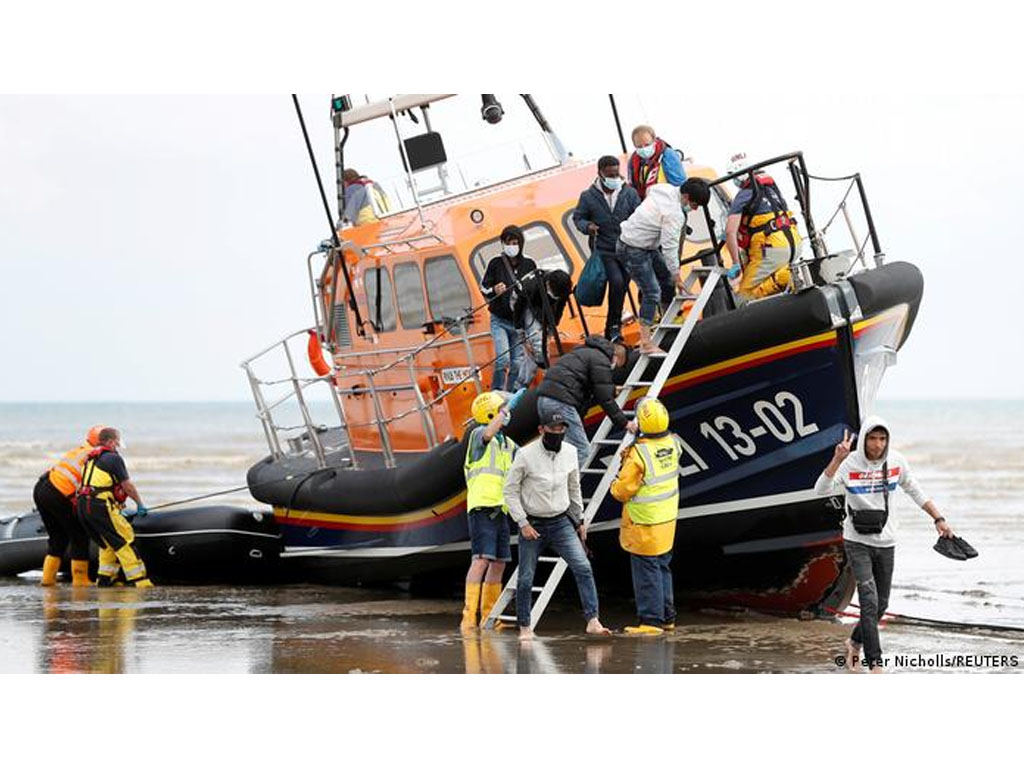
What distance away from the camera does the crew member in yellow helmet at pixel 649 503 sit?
28.2ft

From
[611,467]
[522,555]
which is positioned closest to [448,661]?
[522,555]

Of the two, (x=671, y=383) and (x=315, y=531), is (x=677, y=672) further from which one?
(x=315, y=531)

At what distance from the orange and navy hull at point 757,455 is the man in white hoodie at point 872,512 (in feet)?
4.81

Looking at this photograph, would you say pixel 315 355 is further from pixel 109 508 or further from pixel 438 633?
pixel 438 633

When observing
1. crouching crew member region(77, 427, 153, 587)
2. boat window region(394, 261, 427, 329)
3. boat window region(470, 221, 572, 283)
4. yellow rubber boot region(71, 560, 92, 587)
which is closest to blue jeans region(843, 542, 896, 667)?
boat window region(470, 221, 572, 283)

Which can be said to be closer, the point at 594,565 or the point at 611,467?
the point at 611,467

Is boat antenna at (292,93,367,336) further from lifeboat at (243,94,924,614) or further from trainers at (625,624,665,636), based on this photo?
trainers at (625,624,665,636)

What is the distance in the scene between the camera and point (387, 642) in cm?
865

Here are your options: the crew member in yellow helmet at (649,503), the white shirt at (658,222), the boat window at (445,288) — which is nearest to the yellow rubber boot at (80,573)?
the boat window at (445,288)

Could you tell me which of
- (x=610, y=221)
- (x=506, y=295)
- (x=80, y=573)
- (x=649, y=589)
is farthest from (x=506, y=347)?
(x=80, y=573)

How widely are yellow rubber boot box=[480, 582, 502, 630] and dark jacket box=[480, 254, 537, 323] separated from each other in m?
1.71

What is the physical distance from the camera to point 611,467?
8945 millimetres

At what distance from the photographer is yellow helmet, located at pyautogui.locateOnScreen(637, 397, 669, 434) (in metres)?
8.58

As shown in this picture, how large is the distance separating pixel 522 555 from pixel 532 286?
1880 mm
